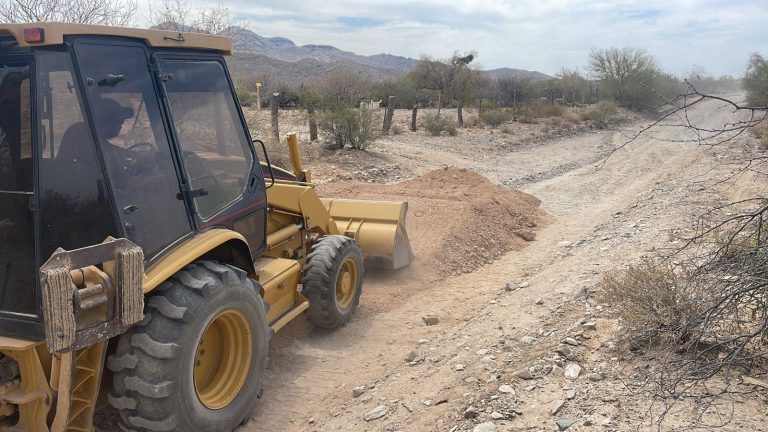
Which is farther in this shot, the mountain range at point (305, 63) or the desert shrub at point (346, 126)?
the mountain range at point (305, 63)

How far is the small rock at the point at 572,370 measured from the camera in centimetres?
397

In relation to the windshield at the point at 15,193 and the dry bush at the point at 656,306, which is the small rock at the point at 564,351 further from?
the windshield at the point at 15,193

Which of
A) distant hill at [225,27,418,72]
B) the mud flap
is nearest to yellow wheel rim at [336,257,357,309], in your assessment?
the mud flap

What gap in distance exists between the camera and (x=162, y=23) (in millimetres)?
15844

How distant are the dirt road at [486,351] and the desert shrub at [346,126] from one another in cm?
694

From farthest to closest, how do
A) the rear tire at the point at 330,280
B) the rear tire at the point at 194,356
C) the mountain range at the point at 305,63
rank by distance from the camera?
the mountain range at the point at 305,63 → the rear tire at the point at 330,280 → the rear tire at the point at 194,356

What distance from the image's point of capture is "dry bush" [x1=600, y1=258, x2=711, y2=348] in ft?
13.0

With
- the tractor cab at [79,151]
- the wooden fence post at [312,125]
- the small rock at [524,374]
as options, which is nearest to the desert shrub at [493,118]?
the wooden fence post at [312,125]

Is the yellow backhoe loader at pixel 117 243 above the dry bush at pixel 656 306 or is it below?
above

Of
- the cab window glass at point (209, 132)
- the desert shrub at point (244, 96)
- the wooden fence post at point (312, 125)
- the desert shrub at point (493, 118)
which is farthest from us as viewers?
the desert shrub at point (493, 118)

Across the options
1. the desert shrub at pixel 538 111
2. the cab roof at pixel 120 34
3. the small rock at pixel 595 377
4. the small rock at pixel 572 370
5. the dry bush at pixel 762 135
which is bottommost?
the dry bush at pixel 762 135

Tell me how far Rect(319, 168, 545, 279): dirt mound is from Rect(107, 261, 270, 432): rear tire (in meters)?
3.94

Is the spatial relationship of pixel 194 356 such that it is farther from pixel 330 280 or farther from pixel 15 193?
pixel 330 280

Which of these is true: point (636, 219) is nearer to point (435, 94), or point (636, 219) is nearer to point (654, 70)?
point (435, 94)
